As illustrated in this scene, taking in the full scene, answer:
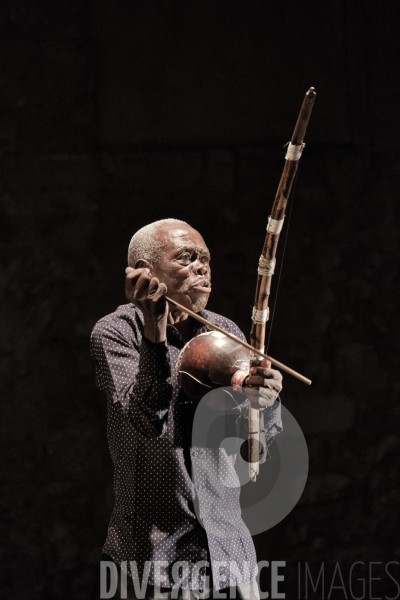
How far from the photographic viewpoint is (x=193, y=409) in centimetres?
206

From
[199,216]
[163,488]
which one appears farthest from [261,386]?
[199,216]

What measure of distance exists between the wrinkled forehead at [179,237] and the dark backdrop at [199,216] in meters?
1.06

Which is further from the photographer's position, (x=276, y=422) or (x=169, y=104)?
(x=169, y=104)

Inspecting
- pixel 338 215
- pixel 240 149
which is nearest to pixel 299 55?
pixel 240 149

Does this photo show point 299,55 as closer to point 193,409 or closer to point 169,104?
point 169,104

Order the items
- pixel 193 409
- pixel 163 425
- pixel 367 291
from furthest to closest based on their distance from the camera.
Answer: pixel 367 291, pixel 193 409, pixel 163 425

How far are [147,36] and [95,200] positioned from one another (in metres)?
0.78

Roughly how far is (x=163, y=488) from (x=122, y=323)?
0.48m

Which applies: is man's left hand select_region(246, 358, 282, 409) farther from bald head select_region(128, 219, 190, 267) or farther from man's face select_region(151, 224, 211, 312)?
bald head select_region(128, 219, 190, 267)

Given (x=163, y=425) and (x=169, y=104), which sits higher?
(x=169, y=104)

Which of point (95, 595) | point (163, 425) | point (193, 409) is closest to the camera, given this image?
point (163, 425)

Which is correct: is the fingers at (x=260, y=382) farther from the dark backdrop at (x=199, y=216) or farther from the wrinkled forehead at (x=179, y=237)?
the dark backdrop at (x=199, y=216)

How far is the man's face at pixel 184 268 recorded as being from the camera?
2.15 m

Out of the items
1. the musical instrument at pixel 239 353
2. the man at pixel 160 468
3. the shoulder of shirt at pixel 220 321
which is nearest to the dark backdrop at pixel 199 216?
the shoulder of shirt at pixel 220 321
